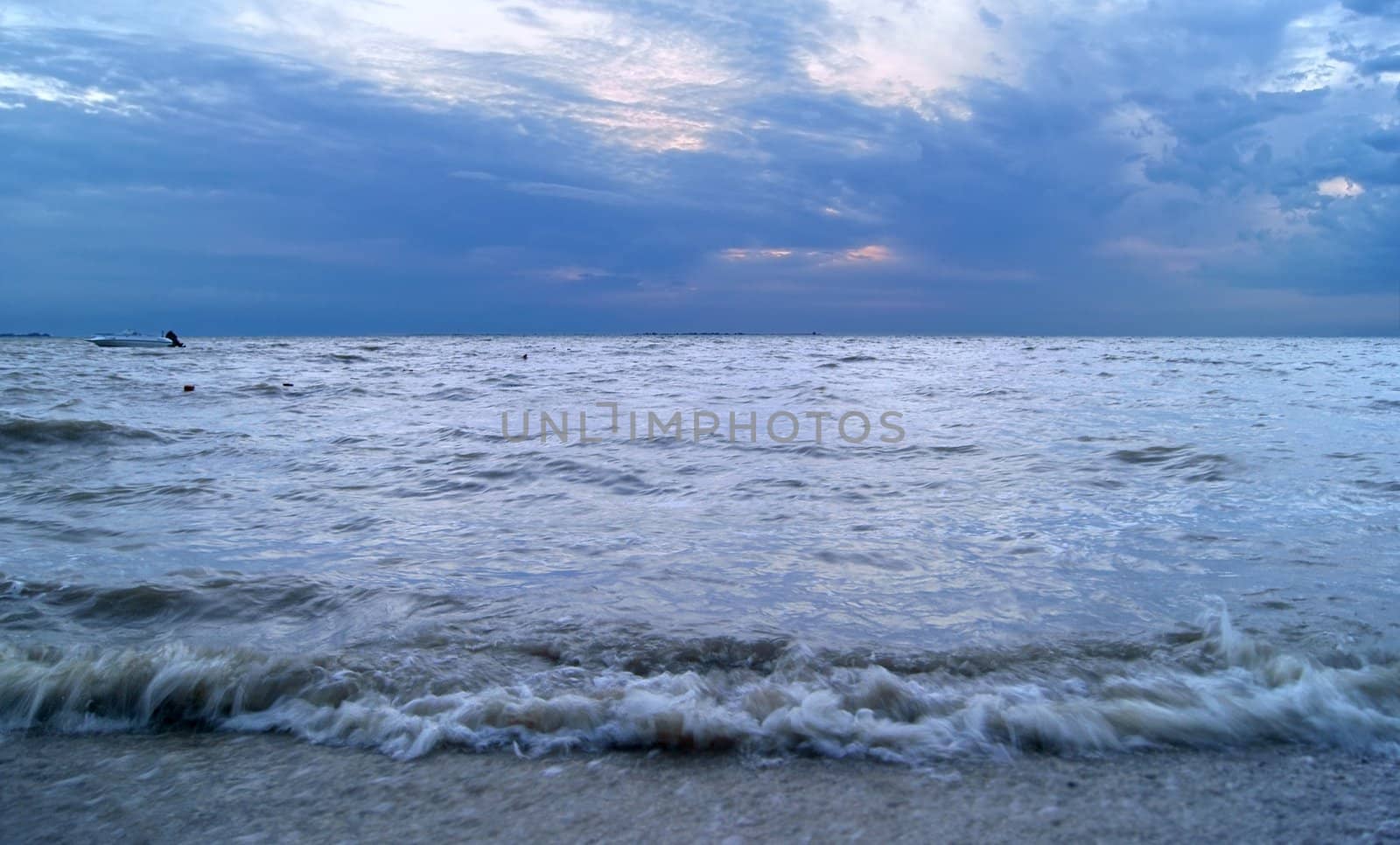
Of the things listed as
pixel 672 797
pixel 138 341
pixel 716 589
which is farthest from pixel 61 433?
pixel 138 341

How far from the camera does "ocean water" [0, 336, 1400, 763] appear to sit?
2.80 metres

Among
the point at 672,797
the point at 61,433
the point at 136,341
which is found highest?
the point at 136,341

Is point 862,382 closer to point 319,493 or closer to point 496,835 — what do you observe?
point 319,493

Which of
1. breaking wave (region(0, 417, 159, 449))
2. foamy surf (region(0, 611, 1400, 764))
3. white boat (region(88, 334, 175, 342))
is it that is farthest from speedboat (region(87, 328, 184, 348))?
foamy surf (region(0, 611, 1400, 764))

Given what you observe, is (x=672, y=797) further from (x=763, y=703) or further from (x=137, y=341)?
(x=137, y=341)

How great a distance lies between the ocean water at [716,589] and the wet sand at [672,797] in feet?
0.44

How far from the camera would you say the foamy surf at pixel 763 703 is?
2.64 m

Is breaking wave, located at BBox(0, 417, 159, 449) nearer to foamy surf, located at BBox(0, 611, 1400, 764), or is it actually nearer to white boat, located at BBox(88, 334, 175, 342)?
foamy surf, located at BBox(0, 611, 1400, 764)

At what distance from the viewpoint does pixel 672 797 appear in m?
2.34

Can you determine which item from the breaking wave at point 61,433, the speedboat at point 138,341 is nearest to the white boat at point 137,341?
the speedboat at point 138,341

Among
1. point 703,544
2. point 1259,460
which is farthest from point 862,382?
point 703,544

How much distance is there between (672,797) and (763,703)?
0.62 m

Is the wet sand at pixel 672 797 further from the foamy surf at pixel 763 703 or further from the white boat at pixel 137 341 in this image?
the white boat at pixel 137 341

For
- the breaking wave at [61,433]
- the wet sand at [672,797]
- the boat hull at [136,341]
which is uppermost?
the boat hull at [136,341]
